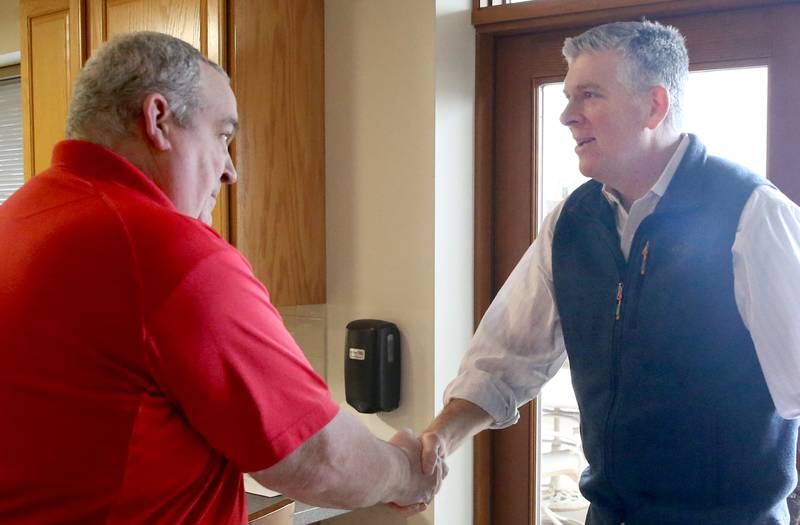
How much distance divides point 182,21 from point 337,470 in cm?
172

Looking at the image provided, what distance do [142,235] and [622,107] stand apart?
36.6 inches

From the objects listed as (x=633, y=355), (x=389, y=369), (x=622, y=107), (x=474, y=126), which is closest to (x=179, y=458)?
(x=633, y=355)

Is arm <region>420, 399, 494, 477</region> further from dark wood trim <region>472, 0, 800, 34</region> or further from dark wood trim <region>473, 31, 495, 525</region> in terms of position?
dark wood trim <region>472, 0, 800, 34</region>

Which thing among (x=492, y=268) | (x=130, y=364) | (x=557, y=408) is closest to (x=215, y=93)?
(x=130, y=364)

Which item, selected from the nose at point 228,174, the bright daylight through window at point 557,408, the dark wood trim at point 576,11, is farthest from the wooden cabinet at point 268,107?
the nose at point 228,174

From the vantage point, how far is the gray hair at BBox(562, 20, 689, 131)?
4.92ft

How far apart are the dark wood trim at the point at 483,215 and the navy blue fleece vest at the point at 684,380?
3.22ft

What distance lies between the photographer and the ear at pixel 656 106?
1.49 metres

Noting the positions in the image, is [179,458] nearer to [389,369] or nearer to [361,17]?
[389,369]

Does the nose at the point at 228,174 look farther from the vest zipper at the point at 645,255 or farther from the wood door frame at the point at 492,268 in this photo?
the wood door frame at the point at 492,268

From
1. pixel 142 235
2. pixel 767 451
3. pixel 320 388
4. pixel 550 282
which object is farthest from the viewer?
pixel 550 282

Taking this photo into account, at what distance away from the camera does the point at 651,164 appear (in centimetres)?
148

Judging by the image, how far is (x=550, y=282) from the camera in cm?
164

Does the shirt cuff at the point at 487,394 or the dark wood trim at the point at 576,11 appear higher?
the dark wood trim at the point at 576,11
